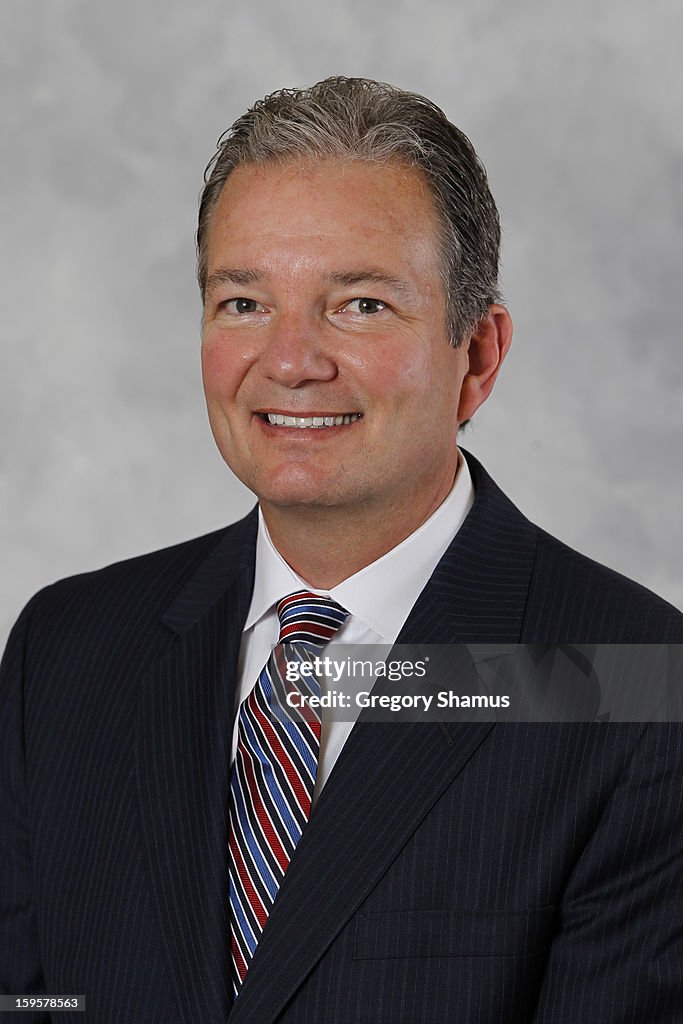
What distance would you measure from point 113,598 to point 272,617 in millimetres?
409

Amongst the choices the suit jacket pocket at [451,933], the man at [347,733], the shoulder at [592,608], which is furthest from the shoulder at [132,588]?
the suit jacket pocket at [451,933]

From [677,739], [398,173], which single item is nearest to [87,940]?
[677,739]

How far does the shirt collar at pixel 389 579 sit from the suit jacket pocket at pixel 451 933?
0.52m

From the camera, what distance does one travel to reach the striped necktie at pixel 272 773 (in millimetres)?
2236

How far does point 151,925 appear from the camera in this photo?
2270 mm

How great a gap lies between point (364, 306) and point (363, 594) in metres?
0.55

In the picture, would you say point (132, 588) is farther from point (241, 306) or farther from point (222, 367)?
point (241, 306)

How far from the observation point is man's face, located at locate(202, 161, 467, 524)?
221 centimetres

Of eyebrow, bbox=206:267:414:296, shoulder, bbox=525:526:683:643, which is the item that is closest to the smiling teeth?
eyebrow, bbox=206:267:414:296

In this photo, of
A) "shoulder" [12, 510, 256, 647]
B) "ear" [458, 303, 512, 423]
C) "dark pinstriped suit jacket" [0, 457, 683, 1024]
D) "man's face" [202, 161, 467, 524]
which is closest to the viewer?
"dark pinstriped suit jacket" [0, 457, 683, 1024]

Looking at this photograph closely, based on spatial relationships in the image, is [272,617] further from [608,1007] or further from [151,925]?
[608,1007]

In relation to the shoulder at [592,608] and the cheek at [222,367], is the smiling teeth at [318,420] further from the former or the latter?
the shoulder at [592,608]

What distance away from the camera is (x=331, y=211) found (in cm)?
Answer: 220

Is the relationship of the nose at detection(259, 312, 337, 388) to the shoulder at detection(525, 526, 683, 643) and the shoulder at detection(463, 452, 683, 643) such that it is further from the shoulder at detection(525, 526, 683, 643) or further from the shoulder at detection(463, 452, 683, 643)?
the shoulder at detection(525, 526, 683, 643)
